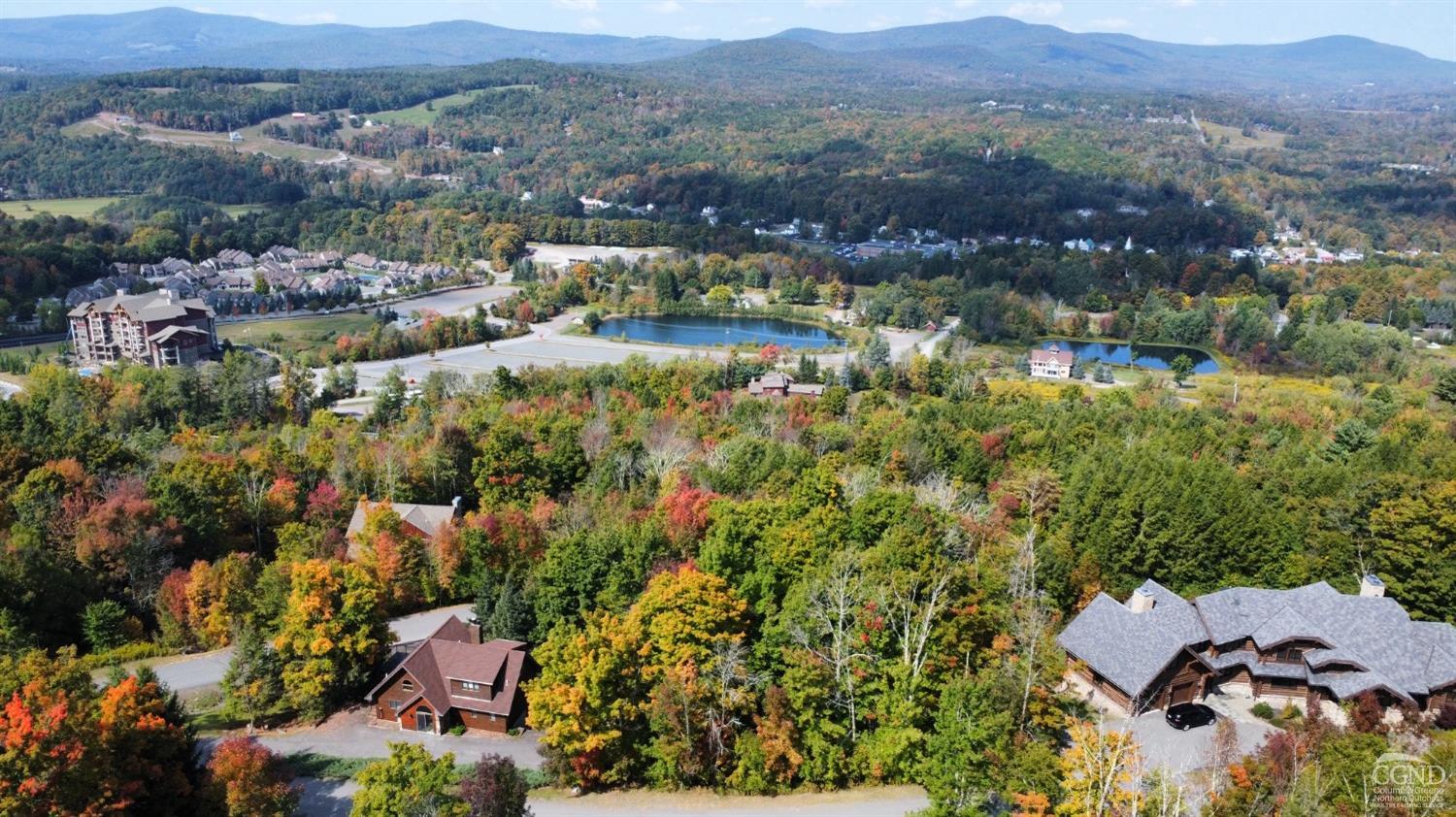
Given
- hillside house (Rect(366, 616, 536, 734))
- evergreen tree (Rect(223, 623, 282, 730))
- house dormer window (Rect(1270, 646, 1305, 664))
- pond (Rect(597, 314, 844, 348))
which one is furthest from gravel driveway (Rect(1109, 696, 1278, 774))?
pond (Rect(597, 314, 844, 348))

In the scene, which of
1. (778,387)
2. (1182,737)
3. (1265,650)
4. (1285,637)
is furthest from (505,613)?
(778,387)

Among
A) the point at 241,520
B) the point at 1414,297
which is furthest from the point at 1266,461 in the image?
the point at 1414,297

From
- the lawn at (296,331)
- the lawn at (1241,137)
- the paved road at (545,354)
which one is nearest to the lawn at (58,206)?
the lawn at (296,331)

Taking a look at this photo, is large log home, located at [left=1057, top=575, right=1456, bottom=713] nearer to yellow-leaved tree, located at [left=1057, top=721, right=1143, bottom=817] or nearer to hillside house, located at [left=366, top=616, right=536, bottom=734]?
yellow-leaved tree, located at [left=1057, top=721, right=1143, bottom=817]

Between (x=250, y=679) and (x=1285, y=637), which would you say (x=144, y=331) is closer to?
(x=250, y=679)

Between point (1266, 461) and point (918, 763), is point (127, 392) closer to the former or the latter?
point (918, 763)

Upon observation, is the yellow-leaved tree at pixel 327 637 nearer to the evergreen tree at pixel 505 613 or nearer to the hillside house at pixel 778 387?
the evergreen tree at pixel 505 613

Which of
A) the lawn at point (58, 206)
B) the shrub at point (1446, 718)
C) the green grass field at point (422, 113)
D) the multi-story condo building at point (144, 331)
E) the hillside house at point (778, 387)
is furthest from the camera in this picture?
the green grass field at point (422, 113)
